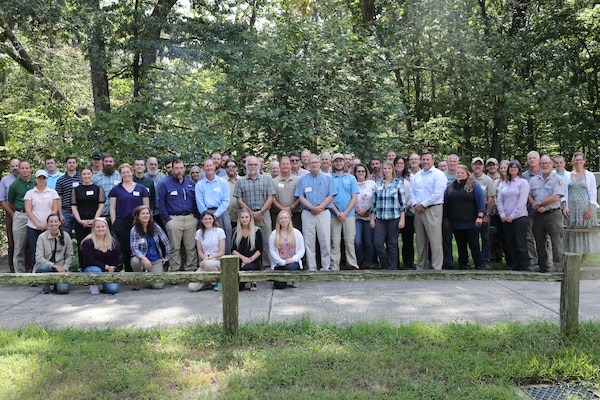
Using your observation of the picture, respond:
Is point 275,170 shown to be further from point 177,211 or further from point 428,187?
point 428,187

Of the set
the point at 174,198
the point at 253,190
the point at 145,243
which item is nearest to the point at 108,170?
the point at 174,198

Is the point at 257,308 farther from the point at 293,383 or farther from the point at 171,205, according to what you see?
the point at 171,205

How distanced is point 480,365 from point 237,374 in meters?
2.03

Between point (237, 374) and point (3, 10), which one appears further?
point (3, 10)

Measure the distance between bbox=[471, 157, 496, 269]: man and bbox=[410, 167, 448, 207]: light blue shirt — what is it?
2.71 feet

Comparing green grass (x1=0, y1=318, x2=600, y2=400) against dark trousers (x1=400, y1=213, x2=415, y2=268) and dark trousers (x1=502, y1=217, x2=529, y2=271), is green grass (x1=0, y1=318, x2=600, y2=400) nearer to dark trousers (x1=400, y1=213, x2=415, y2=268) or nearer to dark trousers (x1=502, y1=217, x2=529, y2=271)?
dark trousers (x1=502, y1=217, x2=529, y2=271)

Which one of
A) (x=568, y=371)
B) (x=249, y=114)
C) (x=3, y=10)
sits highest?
(x=3, y=10)

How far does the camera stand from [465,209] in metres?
8.21

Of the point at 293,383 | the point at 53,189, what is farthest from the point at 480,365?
the point at 53,189

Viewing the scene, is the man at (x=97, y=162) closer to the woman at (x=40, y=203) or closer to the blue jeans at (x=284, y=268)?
the woman at (x=40, y=203)

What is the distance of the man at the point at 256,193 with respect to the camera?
26.7 ft

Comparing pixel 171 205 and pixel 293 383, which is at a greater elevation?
pixel 171 205

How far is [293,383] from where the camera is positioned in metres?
4.11

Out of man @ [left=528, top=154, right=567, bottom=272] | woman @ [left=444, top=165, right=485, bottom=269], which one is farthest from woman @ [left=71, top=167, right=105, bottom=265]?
man @ [left=528, top=154, right=567, bottom=272]
